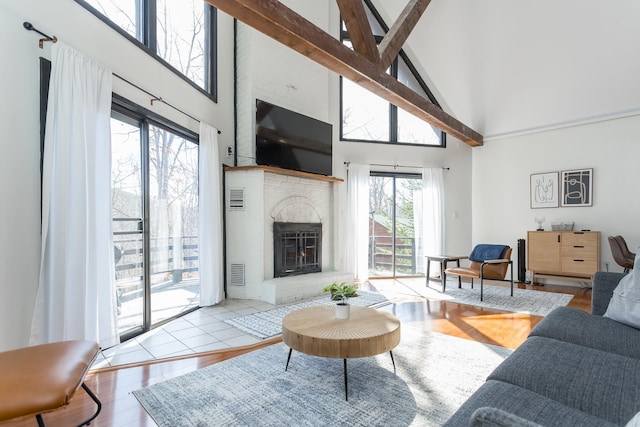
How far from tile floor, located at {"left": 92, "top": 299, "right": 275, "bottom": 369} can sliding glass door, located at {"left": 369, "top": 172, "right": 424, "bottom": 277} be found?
3402 millimetres

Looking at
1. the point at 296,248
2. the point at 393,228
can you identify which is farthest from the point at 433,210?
the point at 296,248

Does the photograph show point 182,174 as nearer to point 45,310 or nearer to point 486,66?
point 45,310

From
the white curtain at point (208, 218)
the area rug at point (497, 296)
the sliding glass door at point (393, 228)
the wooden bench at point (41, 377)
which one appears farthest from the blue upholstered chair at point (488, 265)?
the wooden bench at point (41, 377)

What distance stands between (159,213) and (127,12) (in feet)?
6.37

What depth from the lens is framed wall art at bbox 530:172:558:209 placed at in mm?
5816

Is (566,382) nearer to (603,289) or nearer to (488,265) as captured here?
(603,289)

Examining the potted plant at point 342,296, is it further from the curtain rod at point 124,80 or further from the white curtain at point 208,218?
the curtain rod at point 124,80

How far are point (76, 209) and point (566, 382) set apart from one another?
301 centimetres

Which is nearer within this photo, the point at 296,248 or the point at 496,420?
the point at 496,420

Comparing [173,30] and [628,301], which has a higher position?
[173,30]

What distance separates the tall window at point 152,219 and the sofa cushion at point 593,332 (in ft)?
10.9

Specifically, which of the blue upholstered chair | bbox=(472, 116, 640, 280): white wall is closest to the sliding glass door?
bbox=(472, 116, 640, 280): white wall

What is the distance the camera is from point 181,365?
254 cm

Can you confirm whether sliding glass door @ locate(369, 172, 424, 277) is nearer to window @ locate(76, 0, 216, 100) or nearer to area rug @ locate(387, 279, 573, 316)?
area rug @ locate(387, 279, 573, 316)
